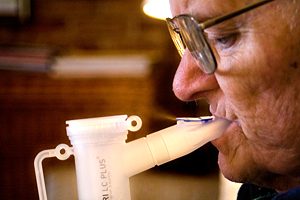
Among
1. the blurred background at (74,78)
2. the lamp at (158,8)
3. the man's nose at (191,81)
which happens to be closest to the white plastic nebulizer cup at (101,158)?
the man's nose at (191,81)

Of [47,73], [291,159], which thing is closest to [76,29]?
[47,73]

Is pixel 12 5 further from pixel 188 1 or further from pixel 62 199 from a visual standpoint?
pixel 188 1

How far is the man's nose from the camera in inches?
29.5

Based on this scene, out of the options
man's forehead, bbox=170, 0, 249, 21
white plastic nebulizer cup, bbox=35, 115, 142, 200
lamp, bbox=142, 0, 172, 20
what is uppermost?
lamp, bbox=142, 0, 172, 20

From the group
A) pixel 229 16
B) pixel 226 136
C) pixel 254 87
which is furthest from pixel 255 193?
pixel 229 16

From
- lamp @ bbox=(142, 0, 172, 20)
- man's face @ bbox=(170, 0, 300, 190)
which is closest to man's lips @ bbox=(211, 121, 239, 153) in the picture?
man's face @ bbox=(170, 0, 300, 190)

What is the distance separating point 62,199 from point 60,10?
983mm

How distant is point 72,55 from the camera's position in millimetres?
2094

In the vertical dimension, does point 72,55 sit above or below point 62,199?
above

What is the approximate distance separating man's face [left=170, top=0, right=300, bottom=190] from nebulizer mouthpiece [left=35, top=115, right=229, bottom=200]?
0.05 m

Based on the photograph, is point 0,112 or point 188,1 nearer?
point 188,1

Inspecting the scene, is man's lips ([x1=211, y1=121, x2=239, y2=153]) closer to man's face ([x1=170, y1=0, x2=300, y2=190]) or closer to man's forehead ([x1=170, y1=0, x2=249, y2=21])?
man's face ([x1=170, y1=0, x2=300, y2=190])

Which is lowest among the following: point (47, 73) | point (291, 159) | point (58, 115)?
point (291, 159)

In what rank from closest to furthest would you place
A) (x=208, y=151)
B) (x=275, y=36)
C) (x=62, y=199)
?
(x=275, y=36) → (x=62, y=199) → (x=208, y=151)
